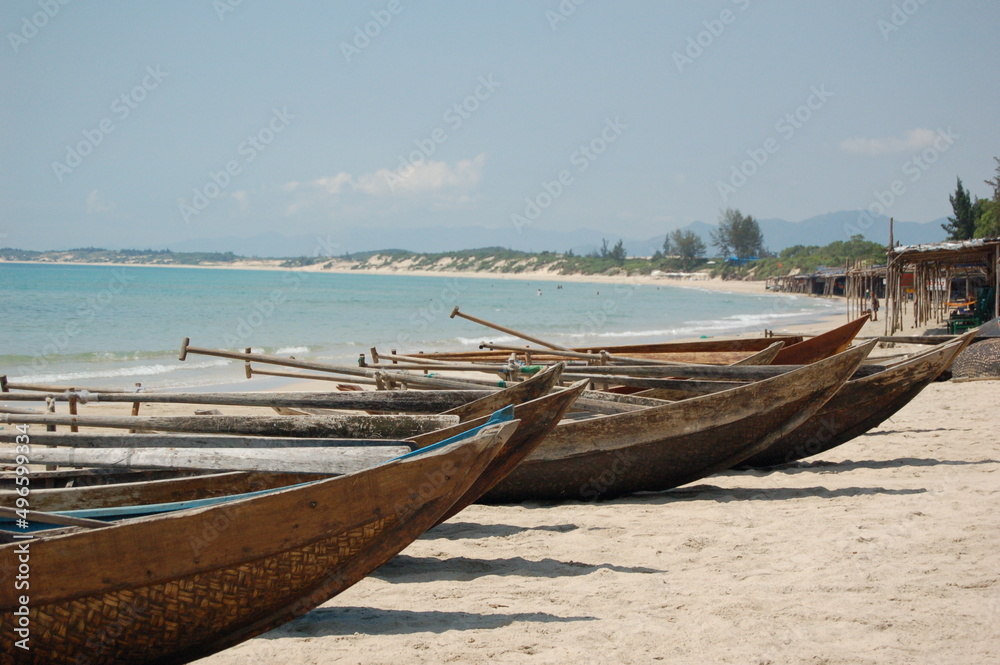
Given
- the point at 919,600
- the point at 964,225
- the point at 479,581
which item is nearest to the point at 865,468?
the point at 919,600

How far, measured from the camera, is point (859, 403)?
6266 millimetres

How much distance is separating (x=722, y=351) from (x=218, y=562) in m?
8.23

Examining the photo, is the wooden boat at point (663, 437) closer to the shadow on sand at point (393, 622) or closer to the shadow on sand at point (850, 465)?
the shadow on sand at point (850, 465)

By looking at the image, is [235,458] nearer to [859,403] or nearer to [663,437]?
[663,437]

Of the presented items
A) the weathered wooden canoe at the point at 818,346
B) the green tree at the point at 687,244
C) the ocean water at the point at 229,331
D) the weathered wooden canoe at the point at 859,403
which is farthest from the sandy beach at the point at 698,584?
the green tree at the point at 687,244

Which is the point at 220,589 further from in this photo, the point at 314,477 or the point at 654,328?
the point at 654,328

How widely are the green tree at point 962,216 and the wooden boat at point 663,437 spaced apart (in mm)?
39999

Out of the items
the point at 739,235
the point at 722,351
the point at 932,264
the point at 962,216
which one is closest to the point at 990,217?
the point at 962,216

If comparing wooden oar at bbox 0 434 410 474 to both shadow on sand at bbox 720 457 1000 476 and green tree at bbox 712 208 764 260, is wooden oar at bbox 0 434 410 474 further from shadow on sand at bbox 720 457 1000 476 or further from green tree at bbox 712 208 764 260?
green tree at bbox 712 208 764 260

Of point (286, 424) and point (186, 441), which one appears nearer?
point (186, 441)

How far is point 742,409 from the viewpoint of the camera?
528 centimetres

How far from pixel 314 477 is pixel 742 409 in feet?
10.5

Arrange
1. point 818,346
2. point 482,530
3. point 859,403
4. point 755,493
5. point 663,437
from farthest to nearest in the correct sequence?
point 818,346 → point 859,403 → point 755,493 → point 663,437 → point 482,530

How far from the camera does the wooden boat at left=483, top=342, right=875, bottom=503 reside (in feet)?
17.1
